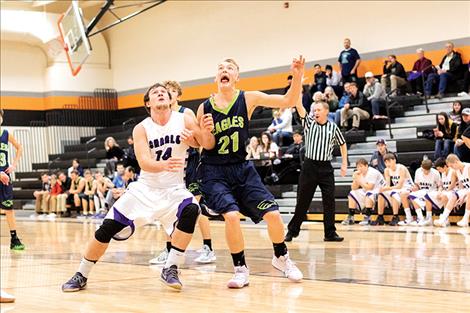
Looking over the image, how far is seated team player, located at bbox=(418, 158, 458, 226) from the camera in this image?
12805 millimetres

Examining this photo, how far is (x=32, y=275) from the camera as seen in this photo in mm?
7027

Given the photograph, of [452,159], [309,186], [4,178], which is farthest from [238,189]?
[452,159]

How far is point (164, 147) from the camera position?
238 inches

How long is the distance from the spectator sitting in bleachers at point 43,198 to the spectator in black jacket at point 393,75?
10241 mm

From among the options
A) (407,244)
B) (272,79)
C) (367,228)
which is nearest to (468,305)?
(407,244)

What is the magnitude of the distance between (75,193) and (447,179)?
11116mm

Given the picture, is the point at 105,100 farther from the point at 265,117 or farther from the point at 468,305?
the point at 468,305

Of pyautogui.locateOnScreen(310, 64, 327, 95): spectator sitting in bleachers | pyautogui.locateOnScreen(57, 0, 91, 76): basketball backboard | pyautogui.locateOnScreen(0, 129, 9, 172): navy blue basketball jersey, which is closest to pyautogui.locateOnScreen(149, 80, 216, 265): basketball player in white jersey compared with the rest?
pyautogui.locateOnScreen(0, 129, 9, 172): navy blue basketball jersey

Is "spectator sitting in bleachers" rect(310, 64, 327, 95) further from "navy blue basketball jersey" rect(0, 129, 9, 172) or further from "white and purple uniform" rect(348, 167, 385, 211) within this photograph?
"navy blue basketball jersey" rect(0, 129, 9, 172)

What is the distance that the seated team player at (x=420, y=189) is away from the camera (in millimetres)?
13156

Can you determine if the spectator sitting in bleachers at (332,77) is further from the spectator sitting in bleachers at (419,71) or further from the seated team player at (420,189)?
the seated team player at (420,189)

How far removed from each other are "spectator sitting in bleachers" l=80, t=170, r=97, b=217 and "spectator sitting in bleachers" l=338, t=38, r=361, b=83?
711 centimetres

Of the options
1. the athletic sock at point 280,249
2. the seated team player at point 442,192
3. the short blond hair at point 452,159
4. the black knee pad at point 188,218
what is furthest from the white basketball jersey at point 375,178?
the black knee pad at point 188,218

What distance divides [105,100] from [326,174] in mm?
→ 18359
